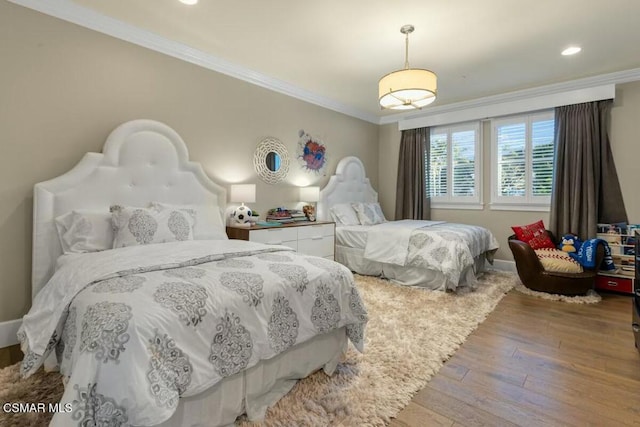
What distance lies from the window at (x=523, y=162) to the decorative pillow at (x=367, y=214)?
5.54 ft

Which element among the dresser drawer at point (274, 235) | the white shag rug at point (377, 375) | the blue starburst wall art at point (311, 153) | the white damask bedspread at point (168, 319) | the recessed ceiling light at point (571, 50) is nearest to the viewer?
the white damask bedspread at point (168, 319)

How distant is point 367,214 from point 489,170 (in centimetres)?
191

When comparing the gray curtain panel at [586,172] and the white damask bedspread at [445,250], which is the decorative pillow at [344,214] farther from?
the gray curtain panel at [586,172]

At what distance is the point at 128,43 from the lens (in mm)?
2850

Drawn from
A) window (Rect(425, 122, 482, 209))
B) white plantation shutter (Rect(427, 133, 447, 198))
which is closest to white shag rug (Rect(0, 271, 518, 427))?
window (Rect(425, 122, 482, 209))

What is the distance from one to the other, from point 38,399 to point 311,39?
3.21m

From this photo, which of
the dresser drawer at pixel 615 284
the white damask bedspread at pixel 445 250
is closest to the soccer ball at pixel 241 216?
the white damask bedspread at pixel 445 250

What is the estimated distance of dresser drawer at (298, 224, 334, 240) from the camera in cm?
375

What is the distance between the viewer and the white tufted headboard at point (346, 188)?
475 cm

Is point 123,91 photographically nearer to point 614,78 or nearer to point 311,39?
point 311,39

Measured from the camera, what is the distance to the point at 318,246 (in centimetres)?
396

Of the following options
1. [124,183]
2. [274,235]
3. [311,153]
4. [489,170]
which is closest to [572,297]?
[489,170]

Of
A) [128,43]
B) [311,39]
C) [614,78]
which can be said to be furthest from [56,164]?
[614,78]

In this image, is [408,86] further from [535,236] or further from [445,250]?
[535,236]
